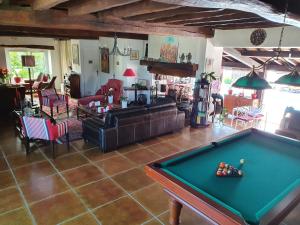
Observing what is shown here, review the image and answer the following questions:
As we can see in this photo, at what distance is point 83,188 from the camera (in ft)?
13.4

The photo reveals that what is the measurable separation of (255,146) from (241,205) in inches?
68.4

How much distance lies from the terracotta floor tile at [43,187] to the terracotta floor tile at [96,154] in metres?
0.97

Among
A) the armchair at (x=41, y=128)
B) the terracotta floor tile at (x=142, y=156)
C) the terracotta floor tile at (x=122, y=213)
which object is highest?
the armchair at (x=41, y=128)

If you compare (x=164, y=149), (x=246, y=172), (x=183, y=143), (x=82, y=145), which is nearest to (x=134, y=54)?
(x=183, y=143)

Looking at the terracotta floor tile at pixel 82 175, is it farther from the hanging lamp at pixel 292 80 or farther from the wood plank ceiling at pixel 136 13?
the hanging lamp at pixel 292 80

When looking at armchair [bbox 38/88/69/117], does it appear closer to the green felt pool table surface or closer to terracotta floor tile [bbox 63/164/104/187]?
terracotta floor tile [bbox 63/164/104/187]

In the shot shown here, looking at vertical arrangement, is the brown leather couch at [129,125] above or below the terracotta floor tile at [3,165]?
above

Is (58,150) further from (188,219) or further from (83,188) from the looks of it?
(188,219)

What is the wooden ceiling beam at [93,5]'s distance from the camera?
3351 mm

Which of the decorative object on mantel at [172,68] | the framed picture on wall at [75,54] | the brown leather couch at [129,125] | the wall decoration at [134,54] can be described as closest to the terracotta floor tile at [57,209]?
the brown leather couch at [129,125]

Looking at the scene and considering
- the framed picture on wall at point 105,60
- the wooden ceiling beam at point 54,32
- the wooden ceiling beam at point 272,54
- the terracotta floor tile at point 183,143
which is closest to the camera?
the terracotta floor tile at point 183,143

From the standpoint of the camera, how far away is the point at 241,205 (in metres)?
2.24

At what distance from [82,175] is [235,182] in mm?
2997

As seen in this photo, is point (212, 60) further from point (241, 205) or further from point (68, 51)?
point (68, 51)
